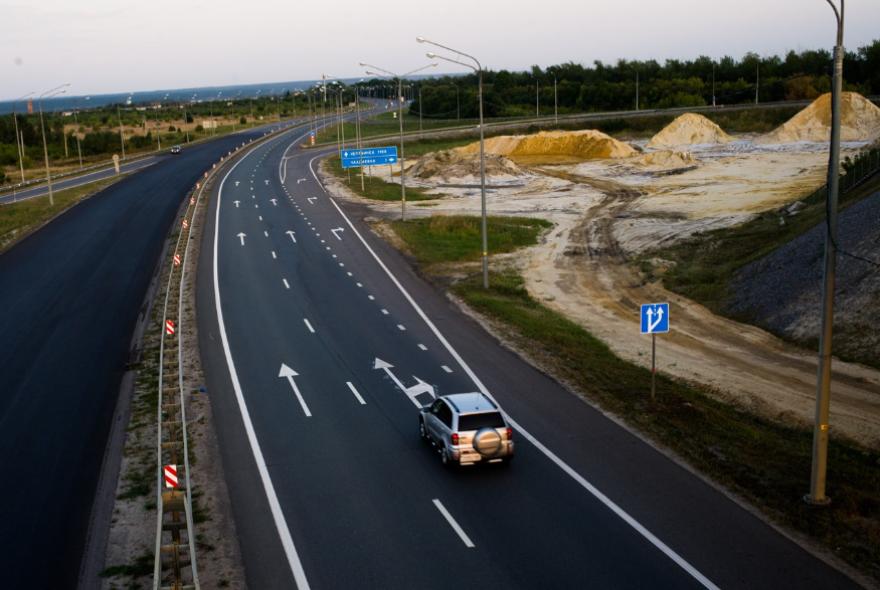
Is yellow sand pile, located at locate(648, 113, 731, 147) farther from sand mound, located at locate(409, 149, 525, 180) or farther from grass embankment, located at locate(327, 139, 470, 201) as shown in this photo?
grass embankment, located at locate(327, 139, 470, 201)

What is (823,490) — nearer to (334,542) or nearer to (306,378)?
(334,542)

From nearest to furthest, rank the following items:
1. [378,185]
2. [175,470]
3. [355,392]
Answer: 1. [175,470]
2. [355,392]
3. [378,185]

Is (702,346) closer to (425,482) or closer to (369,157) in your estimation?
(425,482)

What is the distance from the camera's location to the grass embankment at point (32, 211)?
51344mm

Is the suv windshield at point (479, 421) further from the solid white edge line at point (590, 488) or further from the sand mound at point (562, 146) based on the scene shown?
the sand mound at point (562, 146)

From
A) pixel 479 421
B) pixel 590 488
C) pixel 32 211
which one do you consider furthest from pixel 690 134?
pixel 590 488

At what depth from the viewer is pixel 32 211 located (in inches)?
2408

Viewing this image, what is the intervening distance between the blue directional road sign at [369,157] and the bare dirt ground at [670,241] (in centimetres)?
328

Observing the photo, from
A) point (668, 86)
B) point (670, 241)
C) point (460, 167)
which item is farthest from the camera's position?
point (668, 86)

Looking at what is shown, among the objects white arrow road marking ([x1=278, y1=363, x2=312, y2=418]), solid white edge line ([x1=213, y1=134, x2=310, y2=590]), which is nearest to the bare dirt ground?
white arrow road marking ([x1=278, y1=363, x2=312, y2=418])

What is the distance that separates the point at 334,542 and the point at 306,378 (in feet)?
34.2

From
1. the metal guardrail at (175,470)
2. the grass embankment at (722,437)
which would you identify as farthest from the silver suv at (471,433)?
the metal guardrail at (175,470)

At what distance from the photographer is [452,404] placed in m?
19.2

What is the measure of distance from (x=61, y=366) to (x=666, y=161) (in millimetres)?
65116
